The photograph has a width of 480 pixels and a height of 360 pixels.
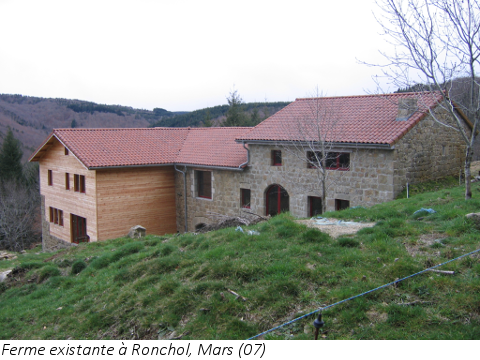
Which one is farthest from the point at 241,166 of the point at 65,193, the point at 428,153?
the point at 65,193

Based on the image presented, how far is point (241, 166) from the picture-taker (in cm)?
1906

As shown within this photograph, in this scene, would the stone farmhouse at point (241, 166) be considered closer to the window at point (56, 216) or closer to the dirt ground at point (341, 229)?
the window at point (56, 216)

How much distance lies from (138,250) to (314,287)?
5939 mm

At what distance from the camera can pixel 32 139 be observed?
7019cm

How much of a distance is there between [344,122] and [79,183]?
Answer: 1347 cm

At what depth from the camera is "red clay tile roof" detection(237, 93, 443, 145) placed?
14.7m

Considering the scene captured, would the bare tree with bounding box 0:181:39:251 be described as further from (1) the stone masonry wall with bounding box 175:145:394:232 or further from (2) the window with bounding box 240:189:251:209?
(2) the window with bounding box 240:189:251:209

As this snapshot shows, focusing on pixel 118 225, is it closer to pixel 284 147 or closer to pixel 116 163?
pixel 116 163

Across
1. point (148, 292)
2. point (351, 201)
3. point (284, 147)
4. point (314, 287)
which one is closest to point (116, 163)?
point (284, 147)

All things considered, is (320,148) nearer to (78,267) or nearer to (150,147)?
(78,267)

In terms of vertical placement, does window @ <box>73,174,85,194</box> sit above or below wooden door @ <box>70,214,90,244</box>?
above

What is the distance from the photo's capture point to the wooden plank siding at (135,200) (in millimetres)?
19516

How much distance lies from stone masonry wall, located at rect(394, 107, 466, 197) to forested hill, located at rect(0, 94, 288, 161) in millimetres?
53592

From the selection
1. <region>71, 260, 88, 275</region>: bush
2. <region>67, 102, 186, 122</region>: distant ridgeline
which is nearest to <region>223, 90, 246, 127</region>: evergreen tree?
<region>71, 260, 88, 275</region>: bush
